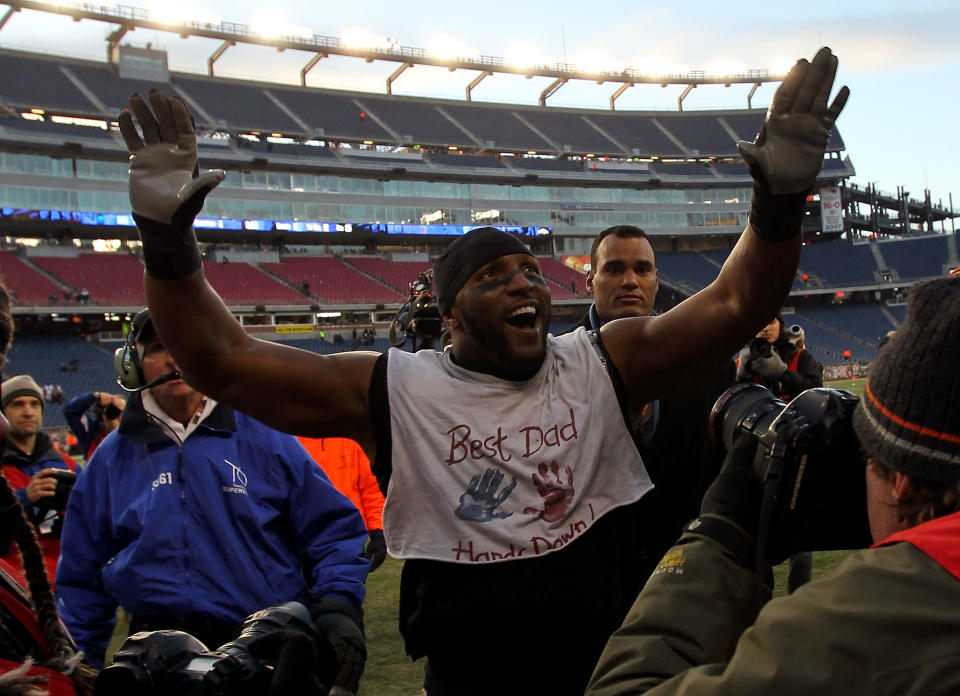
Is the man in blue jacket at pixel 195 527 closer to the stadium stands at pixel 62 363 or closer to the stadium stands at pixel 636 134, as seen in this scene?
the stadium stands at pixel 62 363

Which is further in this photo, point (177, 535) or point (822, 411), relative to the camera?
point (177, 535)

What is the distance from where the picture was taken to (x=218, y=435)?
8.80 feet

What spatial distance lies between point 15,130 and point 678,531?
3724 centimetres

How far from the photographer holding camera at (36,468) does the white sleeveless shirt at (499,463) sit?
1802 millimetres

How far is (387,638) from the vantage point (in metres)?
5.45

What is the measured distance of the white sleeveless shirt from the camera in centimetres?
192

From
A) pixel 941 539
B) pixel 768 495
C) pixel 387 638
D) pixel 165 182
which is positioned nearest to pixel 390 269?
pixel 387 638

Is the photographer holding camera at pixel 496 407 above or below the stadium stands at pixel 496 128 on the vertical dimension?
below

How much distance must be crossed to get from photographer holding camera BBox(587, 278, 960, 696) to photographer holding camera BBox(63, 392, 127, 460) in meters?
5.00

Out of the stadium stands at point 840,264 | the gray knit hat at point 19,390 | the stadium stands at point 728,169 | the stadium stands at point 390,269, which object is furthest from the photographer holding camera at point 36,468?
the stadium stands at point 728,169

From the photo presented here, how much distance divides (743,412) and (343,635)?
1320mm

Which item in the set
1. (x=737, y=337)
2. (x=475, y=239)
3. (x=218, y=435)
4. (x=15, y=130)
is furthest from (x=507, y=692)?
(x=15, y=130)

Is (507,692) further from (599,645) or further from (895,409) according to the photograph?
(895,409)

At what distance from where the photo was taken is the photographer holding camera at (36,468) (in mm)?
3236
